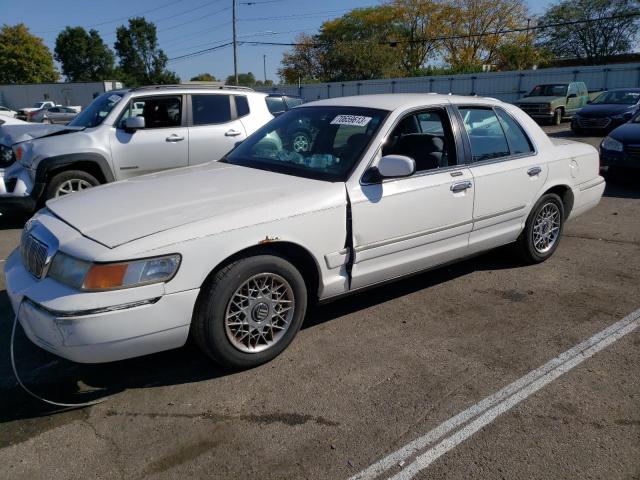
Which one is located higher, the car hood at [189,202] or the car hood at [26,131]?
the car hood at [26,131]

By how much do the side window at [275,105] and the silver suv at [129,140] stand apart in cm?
46

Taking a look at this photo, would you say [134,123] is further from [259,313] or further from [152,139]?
[259,313]

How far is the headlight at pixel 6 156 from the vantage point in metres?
7.37

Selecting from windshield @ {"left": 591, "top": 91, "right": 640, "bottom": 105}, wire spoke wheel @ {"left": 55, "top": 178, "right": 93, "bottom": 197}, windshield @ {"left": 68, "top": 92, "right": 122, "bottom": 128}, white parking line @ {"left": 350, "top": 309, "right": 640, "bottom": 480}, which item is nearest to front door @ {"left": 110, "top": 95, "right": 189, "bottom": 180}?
windshield @ {"left": 68, "top": 92, "right": 122, "bottom": 128}

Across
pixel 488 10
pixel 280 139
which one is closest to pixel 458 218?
pixel 280 139

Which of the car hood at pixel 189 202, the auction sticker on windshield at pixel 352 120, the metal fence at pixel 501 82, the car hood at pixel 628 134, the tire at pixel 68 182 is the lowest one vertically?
the tire at pixel 68 182

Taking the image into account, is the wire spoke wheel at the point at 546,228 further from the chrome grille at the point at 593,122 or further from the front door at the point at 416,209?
the chrome grille at the point at 593,122

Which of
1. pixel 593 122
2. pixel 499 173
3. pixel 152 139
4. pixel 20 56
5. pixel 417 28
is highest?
pixel 417 28

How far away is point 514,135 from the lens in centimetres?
492

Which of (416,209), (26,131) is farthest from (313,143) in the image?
(26,131)

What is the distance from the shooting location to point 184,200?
341 centimetres

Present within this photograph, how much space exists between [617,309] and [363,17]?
77.5 meters

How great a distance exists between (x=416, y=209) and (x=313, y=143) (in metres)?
0.96

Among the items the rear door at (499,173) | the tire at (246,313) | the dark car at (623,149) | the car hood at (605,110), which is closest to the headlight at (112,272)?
the tire at (246,313)
